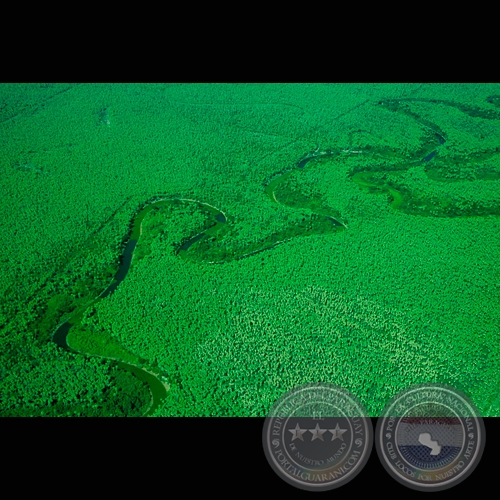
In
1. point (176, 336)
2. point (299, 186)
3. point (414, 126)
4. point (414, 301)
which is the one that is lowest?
point (176, 336)

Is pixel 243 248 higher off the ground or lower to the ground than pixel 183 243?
lower

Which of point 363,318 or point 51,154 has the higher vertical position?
point 51,154

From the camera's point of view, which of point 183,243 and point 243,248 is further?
point 183,243

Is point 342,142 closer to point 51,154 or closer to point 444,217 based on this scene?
point 444,217

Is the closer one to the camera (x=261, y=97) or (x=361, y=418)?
(x=361, y=418)

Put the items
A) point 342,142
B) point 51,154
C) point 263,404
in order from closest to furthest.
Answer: point 263,404, point 51,154, point 342,142

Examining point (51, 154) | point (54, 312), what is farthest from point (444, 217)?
point (51, 154)

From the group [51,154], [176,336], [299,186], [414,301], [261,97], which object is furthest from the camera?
[261,97]
